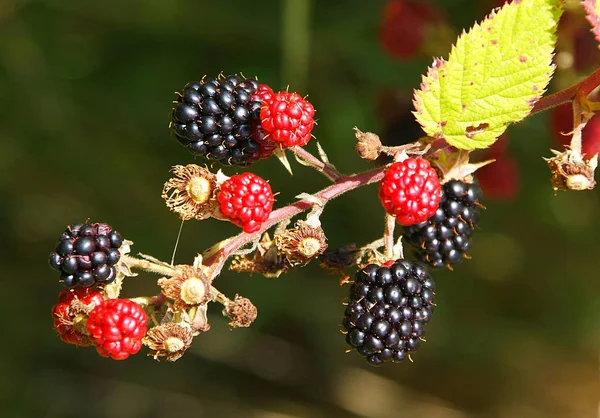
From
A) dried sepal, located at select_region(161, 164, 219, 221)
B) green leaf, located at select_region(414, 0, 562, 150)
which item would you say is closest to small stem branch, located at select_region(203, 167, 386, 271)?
dried sepal, located at select_region(161, 164, 219, 221)

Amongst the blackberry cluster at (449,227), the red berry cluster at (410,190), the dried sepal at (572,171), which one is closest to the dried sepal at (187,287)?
the red berry cluster at (410,190)

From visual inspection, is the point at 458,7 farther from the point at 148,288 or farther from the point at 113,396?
the point at 113,396

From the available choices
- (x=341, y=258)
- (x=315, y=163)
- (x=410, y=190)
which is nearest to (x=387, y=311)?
(x=341, y=258)

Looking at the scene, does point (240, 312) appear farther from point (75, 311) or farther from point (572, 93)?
point (572, 93)

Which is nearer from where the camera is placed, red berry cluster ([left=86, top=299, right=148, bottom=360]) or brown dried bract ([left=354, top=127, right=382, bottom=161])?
red berry cluster ([left=86, top=299, right=148, bottom=360])

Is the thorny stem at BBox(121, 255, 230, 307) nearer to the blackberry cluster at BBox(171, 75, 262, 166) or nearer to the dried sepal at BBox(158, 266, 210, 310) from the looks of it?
the dried sepal at BBox(158, 266, 210, 310)

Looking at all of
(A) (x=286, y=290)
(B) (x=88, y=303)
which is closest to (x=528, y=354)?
(A) (x=286, y=290)
